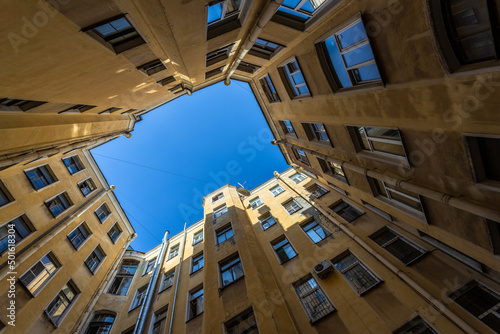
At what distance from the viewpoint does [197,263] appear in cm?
1780

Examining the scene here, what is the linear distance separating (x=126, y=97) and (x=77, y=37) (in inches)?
306

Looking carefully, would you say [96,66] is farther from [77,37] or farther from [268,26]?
[268,26]

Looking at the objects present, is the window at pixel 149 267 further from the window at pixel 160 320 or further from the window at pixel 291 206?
the window at pixel 291 206

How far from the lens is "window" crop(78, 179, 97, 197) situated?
64.6ft

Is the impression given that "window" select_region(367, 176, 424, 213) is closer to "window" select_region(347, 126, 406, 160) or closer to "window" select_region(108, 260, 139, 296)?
"window" select_region(347, 126, 406, 160)

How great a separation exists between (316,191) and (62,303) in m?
19.8

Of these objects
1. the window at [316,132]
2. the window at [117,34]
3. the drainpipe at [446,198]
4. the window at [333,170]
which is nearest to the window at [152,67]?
the window at [117,34]

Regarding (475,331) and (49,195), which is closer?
(475,331)

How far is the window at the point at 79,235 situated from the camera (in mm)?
16388

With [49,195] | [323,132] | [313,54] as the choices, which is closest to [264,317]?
[323,132]

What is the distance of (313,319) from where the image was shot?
31.4ft

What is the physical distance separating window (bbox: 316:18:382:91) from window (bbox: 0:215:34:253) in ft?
60.9

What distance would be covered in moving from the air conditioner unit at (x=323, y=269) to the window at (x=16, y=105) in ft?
49.7

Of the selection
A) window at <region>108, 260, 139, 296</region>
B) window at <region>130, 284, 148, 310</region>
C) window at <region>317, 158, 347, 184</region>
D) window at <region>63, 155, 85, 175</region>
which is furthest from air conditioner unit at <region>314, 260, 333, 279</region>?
window at <region>63, 155, 85, 175</region>
